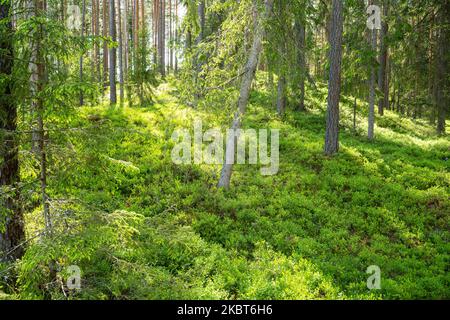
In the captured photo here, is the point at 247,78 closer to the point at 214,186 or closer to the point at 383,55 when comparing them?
the point at 214,186

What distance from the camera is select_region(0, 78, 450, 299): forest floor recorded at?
5.18 metres

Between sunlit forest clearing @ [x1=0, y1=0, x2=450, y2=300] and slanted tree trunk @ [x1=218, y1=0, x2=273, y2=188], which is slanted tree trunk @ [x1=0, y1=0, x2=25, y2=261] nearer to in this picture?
sunlit forest clearing @ [x1=0, y1=0, x2=450, y2=300]

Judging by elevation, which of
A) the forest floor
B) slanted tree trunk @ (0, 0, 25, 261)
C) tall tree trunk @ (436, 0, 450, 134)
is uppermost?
tall tree trunk @ (436, 0, 450, 134)

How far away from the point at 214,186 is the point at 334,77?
6682 mm

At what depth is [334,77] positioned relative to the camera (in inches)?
526

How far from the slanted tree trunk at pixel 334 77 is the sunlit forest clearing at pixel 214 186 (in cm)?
6

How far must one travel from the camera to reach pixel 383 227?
934 centimetres

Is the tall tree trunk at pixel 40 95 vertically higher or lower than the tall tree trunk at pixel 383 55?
lower

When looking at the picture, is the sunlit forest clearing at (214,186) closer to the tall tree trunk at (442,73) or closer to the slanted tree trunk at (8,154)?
the slanted tree trunk at (8,154)

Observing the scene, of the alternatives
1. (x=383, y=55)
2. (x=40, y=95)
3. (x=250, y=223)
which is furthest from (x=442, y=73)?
(x=40, y=95)

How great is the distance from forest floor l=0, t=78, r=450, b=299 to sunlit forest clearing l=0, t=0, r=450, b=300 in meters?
0.04

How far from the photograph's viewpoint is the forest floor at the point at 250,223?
17.0 feet

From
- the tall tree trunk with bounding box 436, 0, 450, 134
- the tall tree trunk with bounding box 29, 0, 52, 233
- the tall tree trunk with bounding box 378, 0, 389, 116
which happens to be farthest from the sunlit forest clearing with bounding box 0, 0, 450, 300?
the tall tree trunk with bounding box 378, 0, 389, 116

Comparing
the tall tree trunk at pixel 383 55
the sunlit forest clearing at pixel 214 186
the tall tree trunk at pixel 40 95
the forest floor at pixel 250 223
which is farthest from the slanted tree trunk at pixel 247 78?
the tall tree trunk at pixel 383 55
